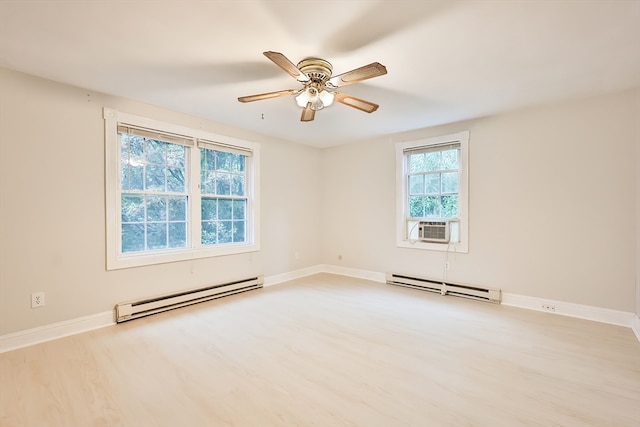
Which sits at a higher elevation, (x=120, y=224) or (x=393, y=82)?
(x=393, y=82)

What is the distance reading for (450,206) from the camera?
423 centimetres

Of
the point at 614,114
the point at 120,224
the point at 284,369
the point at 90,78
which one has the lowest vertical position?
the point at 284,369

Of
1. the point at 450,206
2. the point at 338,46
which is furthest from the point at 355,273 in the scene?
the point at 338,46

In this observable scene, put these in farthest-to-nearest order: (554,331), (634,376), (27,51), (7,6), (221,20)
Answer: (554,331) < (27,51) < (634,376) < (221,20) < (7,6)

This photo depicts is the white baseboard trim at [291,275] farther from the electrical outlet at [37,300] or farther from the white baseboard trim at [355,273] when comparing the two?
the electrical outlet at [37,300]

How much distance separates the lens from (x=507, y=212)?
3.73 m

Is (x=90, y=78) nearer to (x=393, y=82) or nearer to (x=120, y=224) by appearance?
(x=120, y=224)

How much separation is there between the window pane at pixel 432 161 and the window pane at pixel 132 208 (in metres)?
3.88

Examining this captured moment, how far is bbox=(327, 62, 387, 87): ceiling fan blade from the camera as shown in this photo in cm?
198

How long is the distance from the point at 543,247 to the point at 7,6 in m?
5.12

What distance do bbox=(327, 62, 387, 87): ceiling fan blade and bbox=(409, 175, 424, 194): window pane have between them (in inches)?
103

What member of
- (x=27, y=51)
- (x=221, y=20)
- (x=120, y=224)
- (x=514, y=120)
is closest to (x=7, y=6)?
(x=27, y=51)

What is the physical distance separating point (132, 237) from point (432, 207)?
3.97m

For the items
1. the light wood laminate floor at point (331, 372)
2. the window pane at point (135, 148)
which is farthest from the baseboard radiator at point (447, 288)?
the window pane at point (135, 148)
